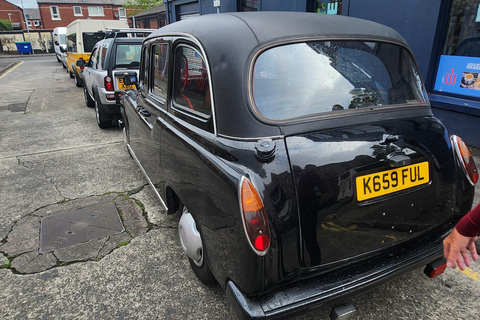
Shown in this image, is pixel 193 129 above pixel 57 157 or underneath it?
above

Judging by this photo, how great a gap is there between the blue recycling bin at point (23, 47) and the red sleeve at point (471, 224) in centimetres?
4492

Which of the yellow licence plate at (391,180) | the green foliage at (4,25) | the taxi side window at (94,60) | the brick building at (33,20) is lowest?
the yellow licence plate at (391,180)

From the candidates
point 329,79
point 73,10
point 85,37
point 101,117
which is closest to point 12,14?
point 73,10

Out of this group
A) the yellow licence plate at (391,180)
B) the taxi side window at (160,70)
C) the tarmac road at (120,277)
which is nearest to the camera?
the yellow licence plate at (391,180)

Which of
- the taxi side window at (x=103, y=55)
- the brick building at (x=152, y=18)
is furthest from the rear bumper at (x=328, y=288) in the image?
the brick building at (x=152, y=18)

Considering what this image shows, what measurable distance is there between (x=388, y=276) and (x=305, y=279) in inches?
20.5

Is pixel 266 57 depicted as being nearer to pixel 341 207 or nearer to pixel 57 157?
pixel 341 207

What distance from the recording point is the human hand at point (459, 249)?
4.78 ft

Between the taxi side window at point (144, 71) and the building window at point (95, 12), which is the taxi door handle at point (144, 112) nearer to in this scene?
the taxi side window at point (144, 71)

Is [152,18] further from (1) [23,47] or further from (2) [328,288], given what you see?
(2) [328,288]

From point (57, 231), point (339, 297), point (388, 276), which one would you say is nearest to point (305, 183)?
point (339, 297)

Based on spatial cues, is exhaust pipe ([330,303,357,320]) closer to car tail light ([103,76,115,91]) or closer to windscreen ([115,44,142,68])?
car tail light ([103,76,115,91])

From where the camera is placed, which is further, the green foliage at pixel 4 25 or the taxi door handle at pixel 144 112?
the green foliage at pixel 4 25

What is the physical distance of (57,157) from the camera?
5.47 m
